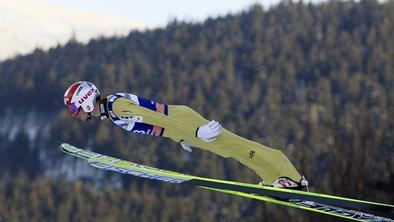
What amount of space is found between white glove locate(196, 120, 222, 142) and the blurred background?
17851mm

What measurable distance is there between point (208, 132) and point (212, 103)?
46.2 metres

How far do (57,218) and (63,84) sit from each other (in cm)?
2065

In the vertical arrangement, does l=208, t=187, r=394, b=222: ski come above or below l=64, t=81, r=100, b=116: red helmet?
below

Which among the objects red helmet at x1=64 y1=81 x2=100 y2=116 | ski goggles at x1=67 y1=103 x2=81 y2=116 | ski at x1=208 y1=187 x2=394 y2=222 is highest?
red helmet at x1=64 y1=81 x2=100 y2=116

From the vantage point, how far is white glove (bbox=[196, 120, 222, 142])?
9562 millimetres

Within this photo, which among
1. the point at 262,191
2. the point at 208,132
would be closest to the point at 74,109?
the point at 208,132

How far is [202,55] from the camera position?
6400 centimetres

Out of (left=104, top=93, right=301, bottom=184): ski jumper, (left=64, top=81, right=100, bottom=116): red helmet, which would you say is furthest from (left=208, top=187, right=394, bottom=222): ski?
(left=64, top=81, right=100, bottom=116): red helmet

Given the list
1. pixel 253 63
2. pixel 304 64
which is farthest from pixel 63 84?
pixel 304 64

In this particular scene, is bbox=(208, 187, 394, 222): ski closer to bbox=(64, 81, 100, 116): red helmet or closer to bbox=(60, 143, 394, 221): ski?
bbox=(60, 143, 394, 221): ski

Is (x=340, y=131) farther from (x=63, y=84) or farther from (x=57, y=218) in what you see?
(x=63, y=84)

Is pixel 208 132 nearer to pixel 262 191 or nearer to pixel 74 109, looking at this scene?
pixel 262 191

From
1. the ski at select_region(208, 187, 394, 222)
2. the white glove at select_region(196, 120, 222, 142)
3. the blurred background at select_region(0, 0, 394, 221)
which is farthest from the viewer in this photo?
the blurred background at select_region(0, 0, 394, 221)

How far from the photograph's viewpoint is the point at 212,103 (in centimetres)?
5572
